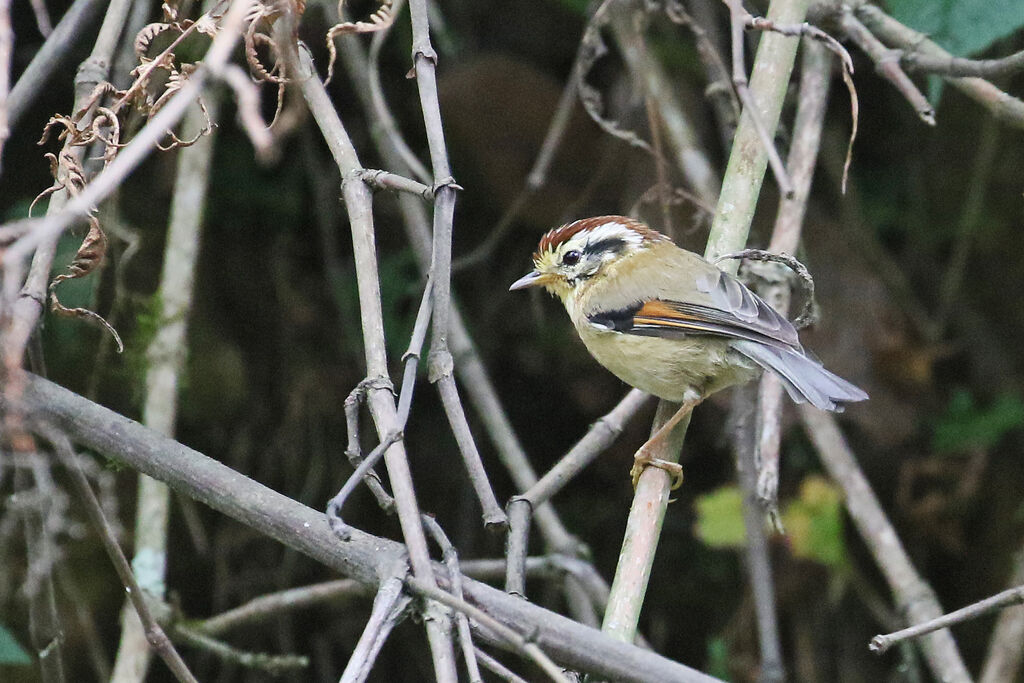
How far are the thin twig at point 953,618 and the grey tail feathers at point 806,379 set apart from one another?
0.69 metres

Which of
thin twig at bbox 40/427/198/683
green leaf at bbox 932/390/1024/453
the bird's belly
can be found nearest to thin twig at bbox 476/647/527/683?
thin twig at bbox 40/427/198/683

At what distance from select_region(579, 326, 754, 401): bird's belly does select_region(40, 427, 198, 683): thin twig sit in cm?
146

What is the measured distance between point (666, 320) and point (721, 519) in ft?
5.17

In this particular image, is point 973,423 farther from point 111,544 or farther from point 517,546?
point 111,544

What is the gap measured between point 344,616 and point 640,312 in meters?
2.47

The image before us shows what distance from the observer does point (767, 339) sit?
2.90m

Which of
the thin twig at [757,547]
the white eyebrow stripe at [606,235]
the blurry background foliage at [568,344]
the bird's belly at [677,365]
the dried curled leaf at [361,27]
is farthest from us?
the blurry background foliage at [568,344]

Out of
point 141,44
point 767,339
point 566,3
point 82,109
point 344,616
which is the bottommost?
point 344,616

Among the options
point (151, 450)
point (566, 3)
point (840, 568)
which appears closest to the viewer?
point (151, 450)

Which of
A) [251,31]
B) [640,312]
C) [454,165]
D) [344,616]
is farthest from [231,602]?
[251,31]

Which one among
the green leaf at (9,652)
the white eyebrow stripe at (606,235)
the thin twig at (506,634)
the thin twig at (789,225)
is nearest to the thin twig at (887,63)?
the thin twig at (789,225)

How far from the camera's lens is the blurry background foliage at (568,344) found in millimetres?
4535

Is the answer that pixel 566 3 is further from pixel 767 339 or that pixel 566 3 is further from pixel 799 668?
pixel 799 668

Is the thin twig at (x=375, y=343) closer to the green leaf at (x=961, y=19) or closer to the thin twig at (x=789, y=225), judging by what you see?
the thin twig at (x=789, y=225)
